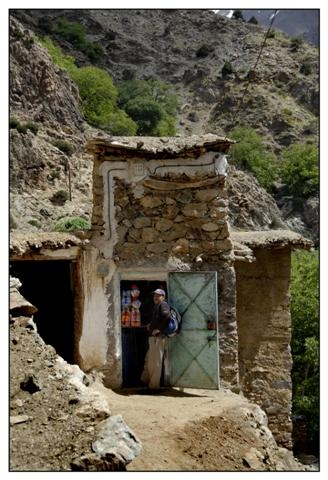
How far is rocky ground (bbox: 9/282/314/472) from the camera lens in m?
5.85

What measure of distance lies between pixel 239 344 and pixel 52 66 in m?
35.3

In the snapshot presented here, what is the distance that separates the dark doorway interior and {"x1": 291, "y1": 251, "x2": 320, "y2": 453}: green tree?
9.88 metres

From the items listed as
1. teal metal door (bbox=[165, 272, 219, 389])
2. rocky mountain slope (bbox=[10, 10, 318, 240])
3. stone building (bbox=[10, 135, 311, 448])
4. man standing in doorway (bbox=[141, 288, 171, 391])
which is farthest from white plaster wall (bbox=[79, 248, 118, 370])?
rocky mountain slope (bbox=[10, 10, 318, 240])

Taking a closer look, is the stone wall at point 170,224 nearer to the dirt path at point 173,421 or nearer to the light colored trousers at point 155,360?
the light colored trousers at point 155,360

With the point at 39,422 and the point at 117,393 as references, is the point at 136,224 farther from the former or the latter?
the point at 39,422

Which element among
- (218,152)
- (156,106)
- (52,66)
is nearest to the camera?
(218,152)

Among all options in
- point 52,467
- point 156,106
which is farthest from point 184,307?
point 156,106

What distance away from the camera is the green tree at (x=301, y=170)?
52.4 metres

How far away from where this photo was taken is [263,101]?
6041 centimetres

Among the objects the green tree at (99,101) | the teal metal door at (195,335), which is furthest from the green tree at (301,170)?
the teal metal door at (195,335)

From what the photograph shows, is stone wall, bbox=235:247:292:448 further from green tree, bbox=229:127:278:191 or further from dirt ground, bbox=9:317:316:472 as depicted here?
green tree, bbox=229:127:278:191

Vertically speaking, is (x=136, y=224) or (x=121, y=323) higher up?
(x=136, y=224)

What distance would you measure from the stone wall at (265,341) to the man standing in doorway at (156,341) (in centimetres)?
217

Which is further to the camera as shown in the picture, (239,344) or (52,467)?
(239,344)
